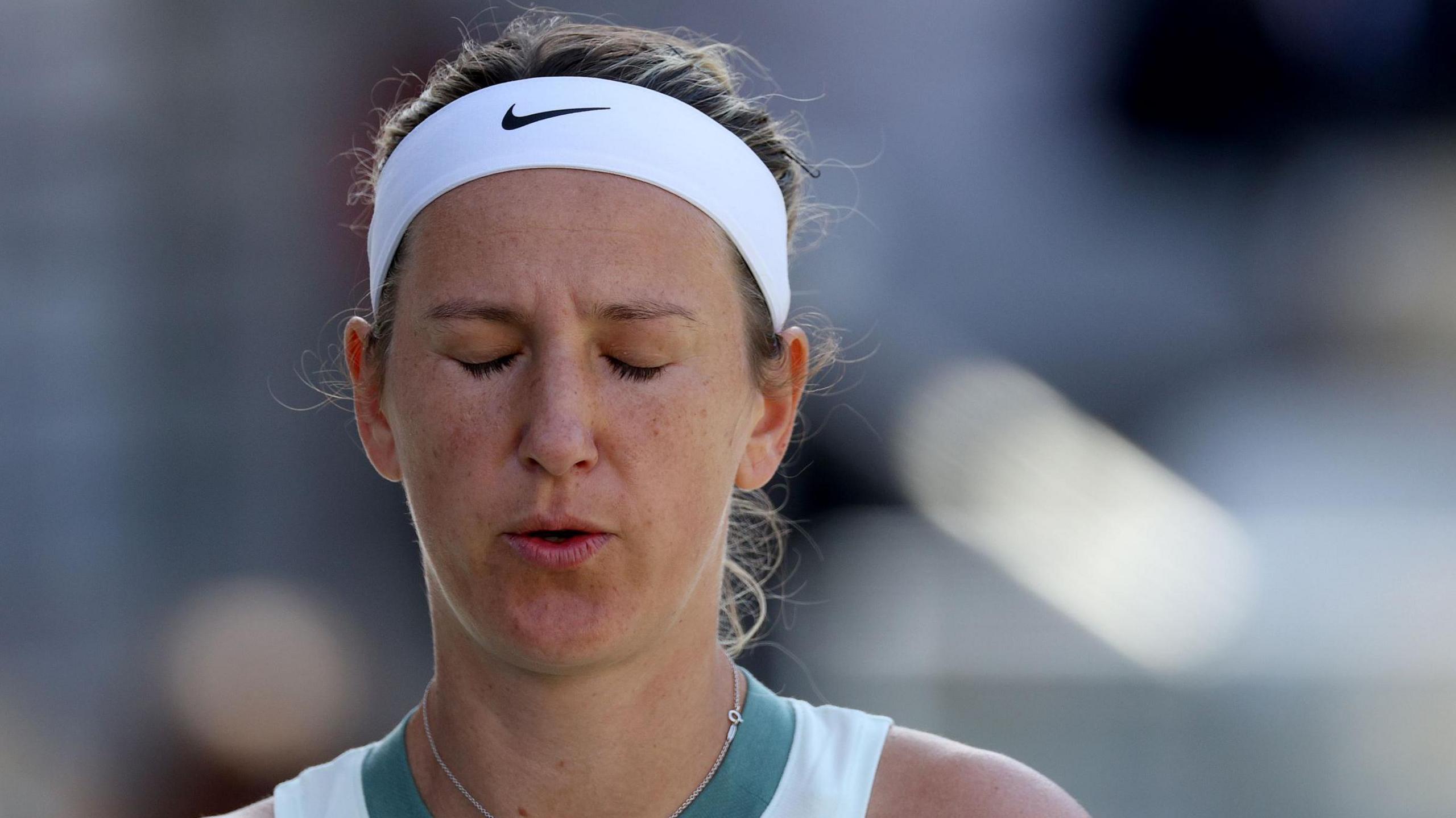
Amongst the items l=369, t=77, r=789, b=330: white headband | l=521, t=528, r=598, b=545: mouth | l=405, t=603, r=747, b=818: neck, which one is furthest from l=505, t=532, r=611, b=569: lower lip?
l=369, t=77, r=789, b=330: white headband

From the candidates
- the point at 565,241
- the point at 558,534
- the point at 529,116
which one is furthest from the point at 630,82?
the point at 558,534

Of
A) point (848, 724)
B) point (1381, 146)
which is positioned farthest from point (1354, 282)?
point (848, 724)

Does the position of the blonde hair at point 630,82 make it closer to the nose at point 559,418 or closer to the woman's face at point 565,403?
the woman's face at point 565,403

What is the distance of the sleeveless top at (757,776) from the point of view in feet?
5.62

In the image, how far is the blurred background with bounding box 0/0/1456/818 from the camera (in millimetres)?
4602

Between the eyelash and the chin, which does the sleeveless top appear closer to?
the chin

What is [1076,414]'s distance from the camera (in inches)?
185

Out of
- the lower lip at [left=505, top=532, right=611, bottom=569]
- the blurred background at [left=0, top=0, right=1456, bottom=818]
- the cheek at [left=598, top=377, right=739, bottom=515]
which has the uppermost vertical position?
the cheek at [left=598, top=377, right=739, bottom=515]

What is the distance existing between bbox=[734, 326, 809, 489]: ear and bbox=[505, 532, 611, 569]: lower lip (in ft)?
0.81

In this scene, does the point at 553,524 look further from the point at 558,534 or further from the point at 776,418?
the point at 776,418

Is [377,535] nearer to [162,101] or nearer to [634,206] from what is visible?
[162,101]

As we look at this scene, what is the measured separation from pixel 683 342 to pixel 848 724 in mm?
548

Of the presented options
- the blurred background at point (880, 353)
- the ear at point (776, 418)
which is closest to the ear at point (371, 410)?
the ear at point (776, 418)

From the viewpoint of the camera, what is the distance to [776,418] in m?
1.79
